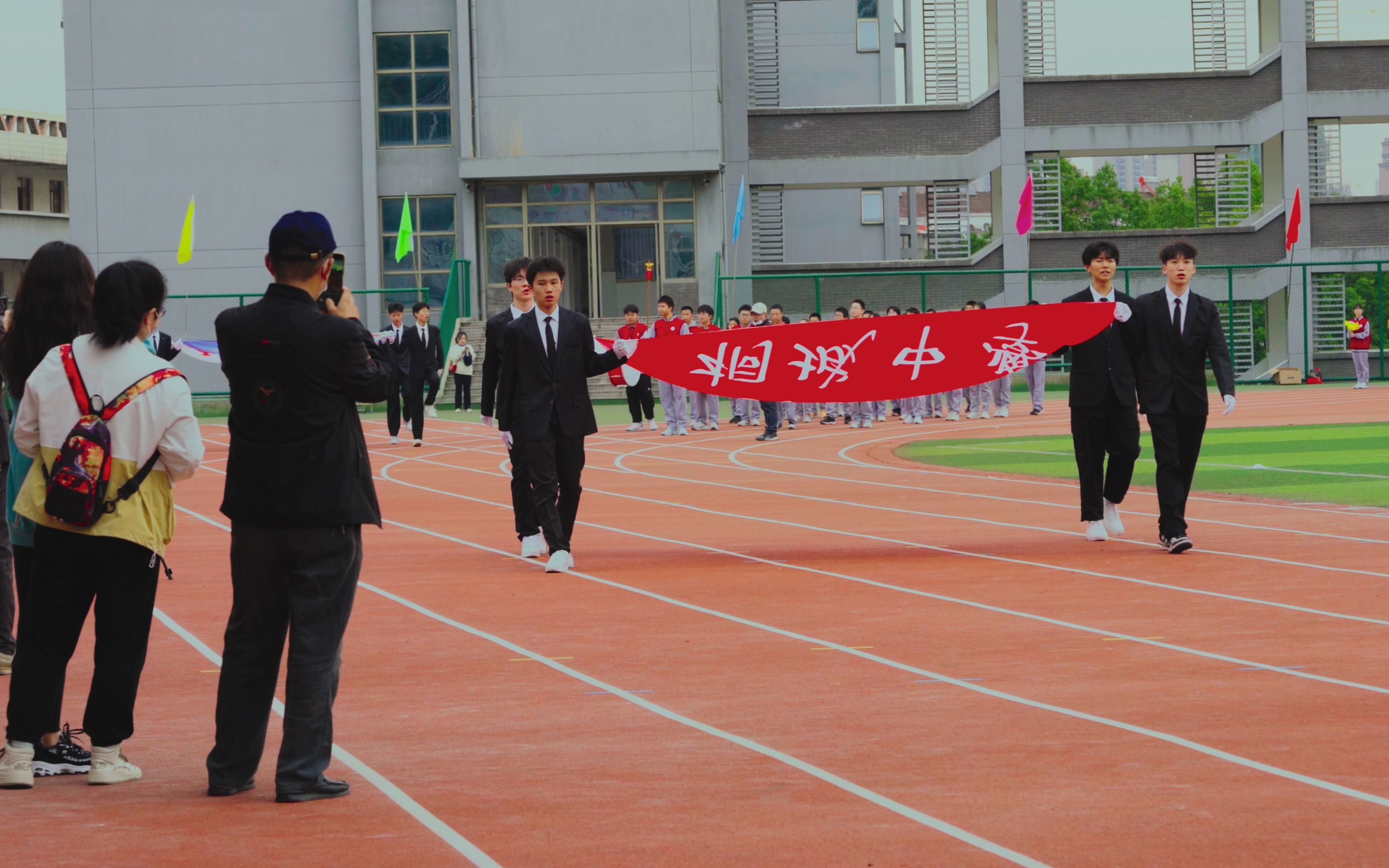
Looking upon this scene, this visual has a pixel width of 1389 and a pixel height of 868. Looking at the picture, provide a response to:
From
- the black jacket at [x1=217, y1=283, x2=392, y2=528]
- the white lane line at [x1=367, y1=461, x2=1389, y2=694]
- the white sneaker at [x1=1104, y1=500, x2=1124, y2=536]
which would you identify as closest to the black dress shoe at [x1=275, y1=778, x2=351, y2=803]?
the black jacket at [x1=217, y1=283, x2=392, y2=528]

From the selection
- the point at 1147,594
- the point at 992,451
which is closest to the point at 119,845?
the point at 1147,594

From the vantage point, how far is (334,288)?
215 inches

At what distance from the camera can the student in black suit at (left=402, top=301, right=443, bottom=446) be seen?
2420 centimetres

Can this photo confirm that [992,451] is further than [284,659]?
Yes

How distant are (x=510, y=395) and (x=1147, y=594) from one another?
15.2 feet

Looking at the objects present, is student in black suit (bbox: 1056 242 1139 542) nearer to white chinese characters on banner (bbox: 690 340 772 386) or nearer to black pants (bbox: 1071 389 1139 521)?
black pants (bbox: 1071 389 1139 521)

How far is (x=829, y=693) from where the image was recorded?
6.72m

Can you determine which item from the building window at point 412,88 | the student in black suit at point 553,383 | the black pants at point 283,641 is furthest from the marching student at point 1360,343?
the black pants at point 283,641

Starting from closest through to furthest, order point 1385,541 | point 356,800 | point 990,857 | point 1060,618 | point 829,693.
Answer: point 990,857, point 356,800, point 829,693, point 1060,618, point 1385,541

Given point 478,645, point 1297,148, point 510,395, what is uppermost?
point 1297,148

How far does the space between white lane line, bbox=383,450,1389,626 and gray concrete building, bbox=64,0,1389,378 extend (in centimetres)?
2366

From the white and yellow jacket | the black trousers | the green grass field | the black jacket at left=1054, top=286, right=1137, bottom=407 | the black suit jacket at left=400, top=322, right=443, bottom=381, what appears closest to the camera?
the white and yellow jacket

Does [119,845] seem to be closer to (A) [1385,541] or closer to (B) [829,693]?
(B) [829,693]

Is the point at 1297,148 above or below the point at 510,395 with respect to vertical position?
above
